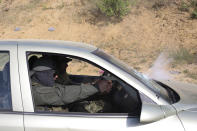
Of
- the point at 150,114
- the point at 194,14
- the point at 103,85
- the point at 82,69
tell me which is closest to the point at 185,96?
the point at 150,114

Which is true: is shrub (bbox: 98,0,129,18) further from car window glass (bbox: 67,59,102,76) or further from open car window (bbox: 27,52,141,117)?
open car window (bbox: 27,52,141,117)

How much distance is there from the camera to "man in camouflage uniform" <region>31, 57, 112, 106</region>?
291 cm

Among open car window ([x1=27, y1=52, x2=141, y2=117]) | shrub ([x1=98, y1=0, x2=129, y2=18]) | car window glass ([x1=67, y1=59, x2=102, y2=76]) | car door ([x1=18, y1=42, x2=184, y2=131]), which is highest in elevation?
shrub ([x1=98, y1=0, x2=129, y2=18])

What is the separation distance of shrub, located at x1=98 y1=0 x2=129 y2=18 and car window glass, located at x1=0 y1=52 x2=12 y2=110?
12.7 metres

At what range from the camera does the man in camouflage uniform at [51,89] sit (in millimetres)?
2909

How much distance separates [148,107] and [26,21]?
15.7m

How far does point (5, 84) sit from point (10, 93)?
0.50ft

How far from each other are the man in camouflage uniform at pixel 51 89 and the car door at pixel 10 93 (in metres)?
0.25

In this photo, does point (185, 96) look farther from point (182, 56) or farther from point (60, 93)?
point (182, 56)

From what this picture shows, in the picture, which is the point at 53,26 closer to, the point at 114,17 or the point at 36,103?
the point at 114,17

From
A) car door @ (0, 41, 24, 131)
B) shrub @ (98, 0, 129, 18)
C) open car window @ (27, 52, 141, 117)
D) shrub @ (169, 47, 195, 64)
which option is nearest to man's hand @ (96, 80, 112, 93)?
open car window @ (27, 52, 141, 117)

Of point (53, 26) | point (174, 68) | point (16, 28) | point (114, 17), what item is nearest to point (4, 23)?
point (16, 28)

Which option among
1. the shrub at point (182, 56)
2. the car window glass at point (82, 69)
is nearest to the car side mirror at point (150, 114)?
the car window glass at point (82, 69)

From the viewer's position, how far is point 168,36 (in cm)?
1339
